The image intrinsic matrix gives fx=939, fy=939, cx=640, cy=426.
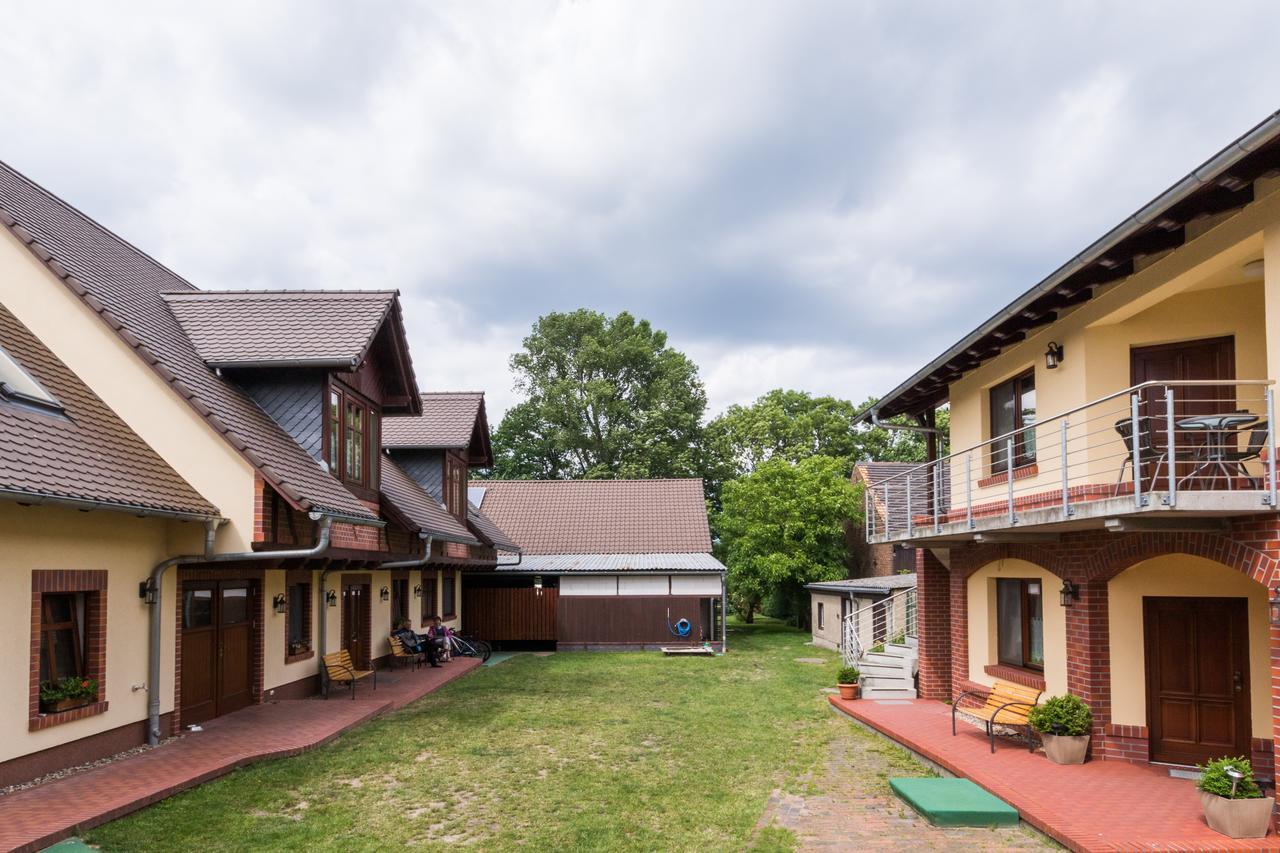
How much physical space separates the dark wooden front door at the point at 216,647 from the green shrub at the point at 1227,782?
36.4 ft

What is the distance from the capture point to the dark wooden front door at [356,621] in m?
17.8

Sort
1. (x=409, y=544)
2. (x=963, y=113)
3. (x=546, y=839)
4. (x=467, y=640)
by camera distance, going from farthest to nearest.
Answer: (x=467, y=640) → (x=409, y=544) → (x=963, y=113) → (x=546, y=839)

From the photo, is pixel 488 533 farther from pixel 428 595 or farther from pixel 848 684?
pixel 848 684

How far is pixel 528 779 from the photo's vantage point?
33.3ft

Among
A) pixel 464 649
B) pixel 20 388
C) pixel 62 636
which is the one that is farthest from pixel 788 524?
pixel 20 388

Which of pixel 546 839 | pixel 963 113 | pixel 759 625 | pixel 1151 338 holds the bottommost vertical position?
pixel 759 625

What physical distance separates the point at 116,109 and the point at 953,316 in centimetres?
2626

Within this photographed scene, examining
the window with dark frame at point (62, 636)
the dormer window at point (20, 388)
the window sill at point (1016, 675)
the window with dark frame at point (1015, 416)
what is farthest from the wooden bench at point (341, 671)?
the window with dark frame at point (1015, 416)

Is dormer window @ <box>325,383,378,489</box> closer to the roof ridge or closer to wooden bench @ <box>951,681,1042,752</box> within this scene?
the roof ridge

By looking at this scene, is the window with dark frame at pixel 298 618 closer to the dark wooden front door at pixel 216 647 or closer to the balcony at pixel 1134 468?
the dark wooden front door at pixel 216 647

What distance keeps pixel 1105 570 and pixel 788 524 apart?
74.7 feet

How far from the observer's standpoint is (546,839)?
7934 mm

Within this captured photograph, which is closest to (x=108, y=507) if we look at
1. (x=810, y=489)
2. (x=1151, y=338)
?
(x=1151, y=338)

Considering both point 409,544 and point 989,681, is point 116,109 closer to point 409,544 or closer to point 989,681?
point 409,544
